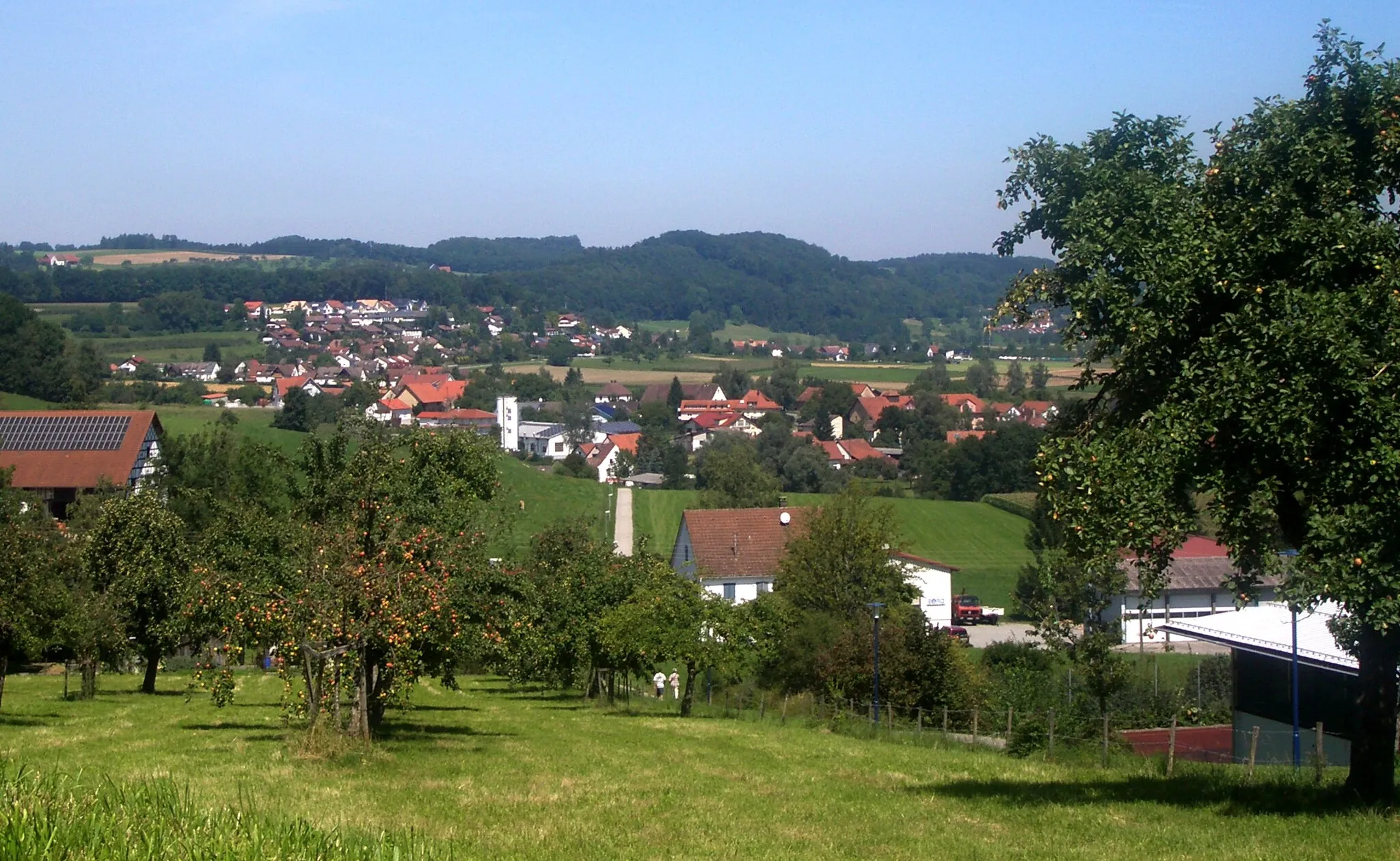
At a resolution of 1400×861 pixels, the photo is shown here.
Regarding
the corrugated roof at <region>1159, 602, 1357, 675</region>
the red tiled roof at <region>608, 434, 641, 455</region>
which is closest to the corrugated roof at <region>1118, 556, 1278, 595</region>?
the corrugated roof at <region>1159, 602, 1357, 675</region>

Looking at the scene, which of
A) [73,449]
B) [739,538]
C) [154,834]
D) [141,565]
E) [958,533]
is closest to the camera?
[154,834]

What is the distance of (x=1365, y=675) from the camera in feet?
39.1

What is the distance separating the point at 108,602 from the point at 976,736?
1844cm

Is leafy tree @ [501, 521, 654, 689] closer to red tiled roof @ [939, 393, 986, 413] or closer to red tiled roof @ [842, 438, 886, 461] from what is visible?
red tiled roof @ [842, 438, 886, 461]

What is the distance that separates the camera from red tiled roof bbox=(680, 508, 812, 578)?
57.1 metres

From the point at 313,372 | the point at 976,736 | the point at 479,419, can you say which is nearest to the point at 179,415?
the point at 479,419

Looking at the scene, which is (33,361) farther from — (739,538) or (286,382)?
(739,538)

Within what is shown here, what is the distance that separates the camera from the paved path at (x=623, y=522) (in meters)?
69.6

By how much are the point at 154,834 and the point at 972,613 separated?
188 ft

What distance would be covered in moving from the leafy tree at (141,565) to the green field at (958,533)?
3844cm

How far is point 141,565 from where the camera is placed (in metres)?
28.0

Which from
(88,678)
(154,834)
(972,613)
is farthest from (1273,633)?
(972,613)

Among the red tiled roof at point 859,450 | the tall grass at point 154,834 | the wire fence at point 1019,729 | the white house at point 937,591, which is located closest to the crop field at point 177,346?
the red tiled roof at point 859,450

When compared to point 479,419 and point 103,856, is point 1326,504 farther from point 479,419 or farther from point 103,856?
point 479,419
